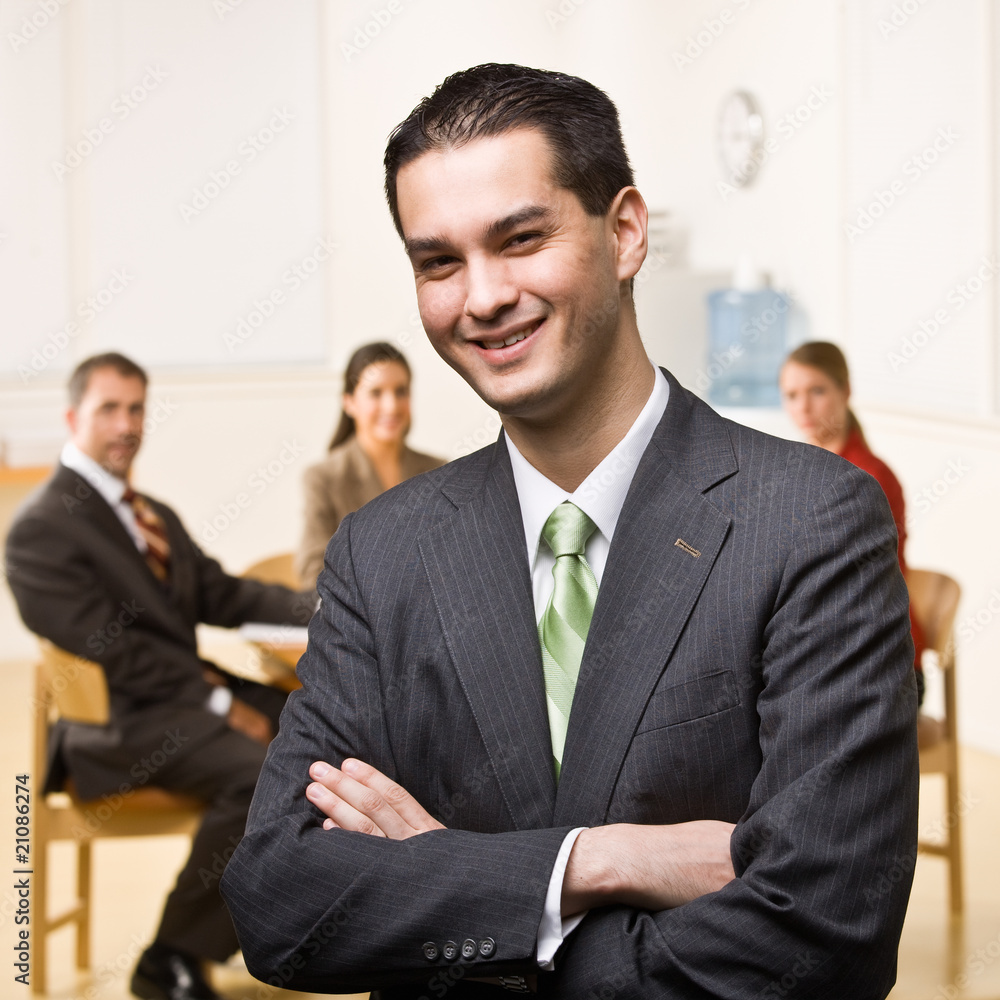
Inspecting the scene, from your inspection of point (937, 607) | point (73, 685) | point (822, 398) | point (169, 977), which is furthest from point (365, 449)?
point (937, 607)

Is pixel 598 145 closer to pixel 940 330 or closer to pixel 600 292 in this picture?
pixel 600 292

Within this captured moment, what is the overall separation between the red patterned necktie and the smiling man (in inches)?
81.4

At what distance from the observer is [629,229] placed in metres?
1.33

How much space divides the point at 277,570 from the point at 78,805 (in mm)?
1189

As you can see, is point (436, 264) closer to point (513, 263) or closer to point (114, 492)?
point (513, 263)

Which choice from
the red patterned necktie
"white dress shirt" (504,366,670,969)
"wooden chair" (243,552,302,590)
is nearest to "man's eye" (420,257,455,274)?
"white dress shirt" (504,366,670,969)

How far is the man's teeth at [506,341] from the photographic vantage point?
1244 millimetres

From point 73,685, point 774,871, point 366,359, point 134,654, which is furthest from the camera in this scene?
point 366,359

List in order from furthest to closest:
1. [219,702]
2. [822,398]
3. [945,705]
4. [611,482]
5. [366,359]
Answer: [366,359]
[822,398]
[945,705]
[219,702]
[611,482]

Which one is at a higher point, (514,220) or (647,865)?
(514,220)

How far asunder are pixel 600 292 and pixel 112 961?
2.72 meters

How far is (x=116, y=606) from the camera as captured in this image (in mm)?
3107

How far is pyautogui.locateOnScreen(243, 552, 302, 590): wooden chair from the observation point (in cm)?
391

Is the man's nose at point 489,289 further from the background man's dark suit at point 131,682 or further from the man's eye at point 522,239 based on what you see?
the background man's dark suit at point 131,682
